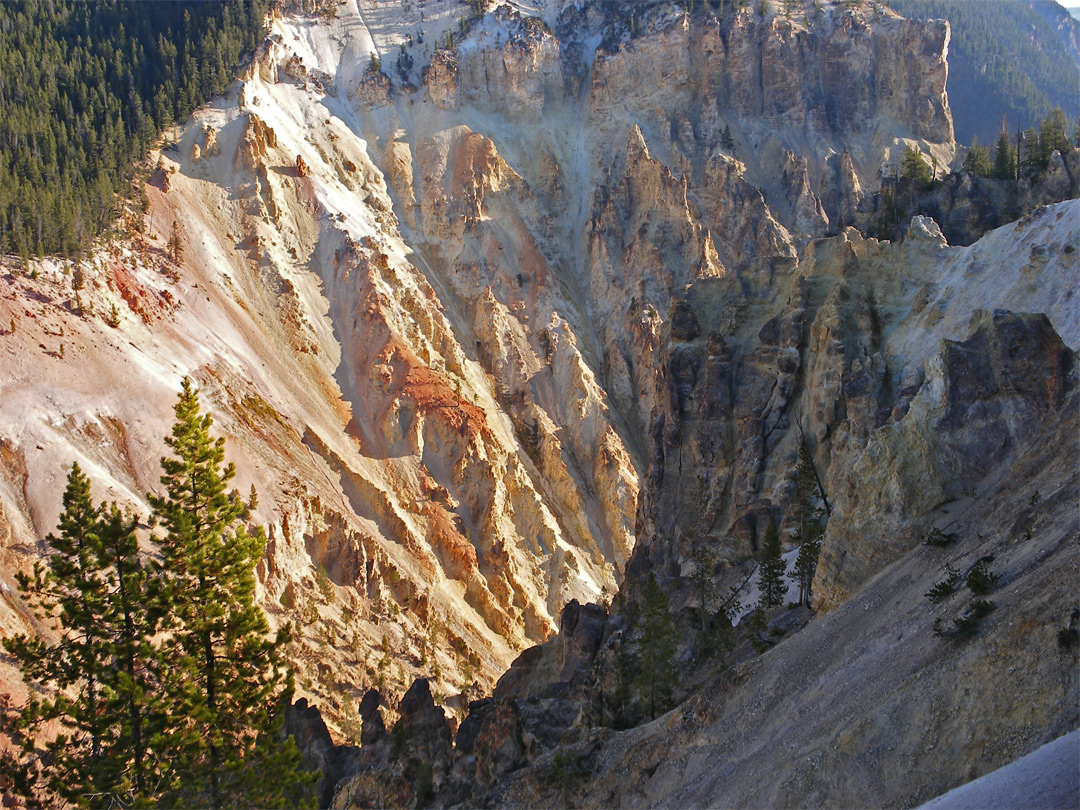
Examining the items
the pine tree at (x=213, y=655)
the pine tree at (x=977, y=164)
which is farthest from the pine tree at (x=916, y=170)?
the pine tree at (x=213, y=655)

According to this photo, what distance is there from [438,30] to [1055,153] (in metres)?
74.2

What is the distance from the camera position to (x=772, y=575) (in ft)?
107

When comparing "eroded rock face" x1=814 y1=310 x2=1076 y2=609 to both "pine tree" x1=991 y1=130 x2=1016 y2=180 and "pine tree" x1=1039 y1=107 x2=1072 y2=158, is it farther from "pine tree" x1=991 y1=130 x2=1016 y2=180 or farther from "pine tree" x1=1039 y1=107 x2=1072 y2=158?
"pine tree" x1=991 y1=130 x2=1016 y2=180

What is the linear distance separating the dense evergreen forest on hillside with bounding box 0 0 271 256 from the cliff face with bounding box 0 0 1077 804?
11.6ft

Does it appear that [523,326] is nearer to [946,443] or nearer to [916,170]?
[916,170]

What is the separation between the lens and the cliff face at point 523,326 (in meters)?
36.8

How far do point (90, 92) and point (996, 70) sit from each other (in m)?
138

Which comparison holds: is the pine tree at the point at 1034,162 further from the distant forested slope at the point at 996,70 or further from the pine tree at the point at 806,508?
the distant forested slope at the point at 996,70

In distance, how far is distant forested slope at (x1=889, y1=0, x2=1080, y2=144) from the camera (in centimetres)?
14362

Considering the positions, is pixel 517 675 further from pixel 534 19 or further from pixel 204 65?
pixel 534 19

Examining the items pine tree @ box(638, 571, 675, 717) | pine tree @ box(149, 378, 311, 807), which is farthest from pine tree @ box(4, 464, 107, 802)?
pine tree @ box(638, 571, 675, 717)

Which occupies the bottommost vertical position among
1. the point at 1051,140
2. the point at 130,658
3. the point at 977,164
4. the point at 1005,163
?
the point at 130,658

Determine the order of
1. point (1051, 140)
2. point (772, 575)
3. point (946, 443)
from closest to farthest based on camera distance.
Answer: point (946, 443)
point (772, 575)
point (1051, 140)

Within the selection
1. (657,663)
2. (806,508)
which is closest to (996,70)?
(806,508)
